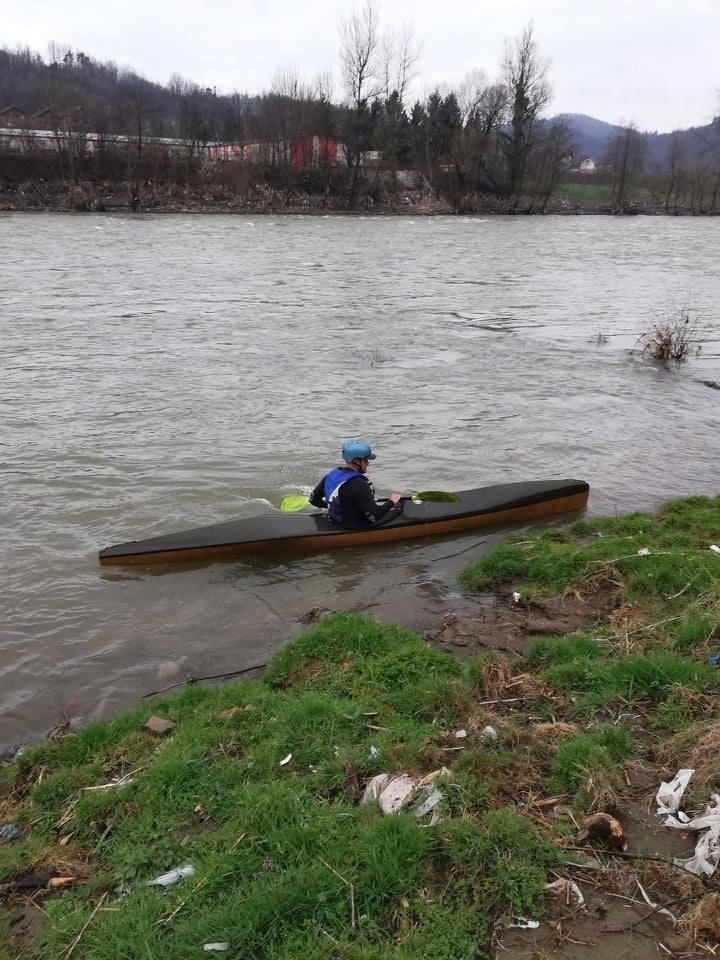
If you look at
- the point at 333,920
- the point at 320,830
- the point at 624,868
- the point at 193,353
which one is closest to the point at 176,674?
the point at 320,830

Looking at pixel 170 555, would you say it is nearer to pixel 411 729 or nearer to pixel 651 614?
pixel 411 729

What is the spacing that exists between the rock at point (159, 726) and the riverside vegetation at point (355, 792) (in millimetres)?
54

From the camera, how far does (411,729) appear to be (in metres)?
3.69

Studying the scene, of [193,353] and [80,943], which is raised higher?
[193,353]

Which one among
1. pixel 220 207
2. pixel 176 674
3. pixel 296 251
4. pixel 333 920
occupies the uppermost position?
pixel 220 207

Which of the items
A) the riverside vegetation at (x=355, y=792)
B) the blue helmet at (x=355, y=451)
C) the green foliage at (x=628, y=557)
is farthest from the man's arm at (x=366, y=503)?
the riverside vegetation at (x=355, y=792)

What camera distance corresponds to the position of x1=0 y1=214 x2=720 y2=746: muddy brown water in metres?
5.66

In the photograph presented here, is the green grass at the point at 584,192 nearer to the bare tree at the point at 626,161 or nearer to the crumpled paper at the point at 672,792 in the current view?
the bare tree at the point at 626,161

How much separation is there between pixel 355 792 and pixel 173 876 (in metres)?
0.85

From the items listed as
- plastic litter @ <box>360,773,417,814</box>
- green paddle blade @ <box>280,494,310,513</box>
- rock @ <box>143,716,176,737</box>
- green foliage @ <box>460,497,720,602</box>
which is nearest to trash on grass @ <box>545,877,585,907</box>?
plastic litter @ <box>360,773,417,814</box>

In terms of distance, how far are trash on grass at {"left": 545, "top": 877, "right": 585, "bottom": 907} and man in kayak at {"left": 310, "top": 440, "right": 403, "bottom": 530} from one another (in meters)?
4.43

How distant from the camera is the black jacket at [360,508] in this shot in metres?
6.88

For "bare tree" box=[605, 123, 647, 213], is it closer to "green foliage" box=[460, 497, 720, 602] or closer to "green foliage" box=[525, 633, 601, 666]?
"green foliage" box=[460, 497, 720, 602]

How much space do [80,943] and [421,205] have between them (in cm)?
6132
